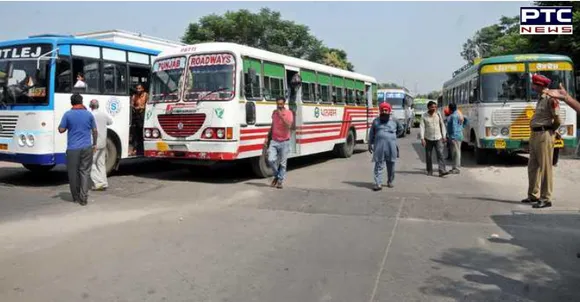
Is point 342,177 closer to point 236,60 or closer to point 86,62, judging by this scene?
point 236,60

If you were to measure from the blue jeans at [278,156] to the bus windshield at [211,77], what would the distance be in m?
1.30

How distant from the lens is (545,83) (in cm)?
766

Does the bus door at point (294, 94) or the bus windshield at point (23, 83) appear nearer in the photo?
the bus windshield at point (23, 83)

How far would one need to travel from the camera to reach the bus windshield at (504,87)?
43.5ft

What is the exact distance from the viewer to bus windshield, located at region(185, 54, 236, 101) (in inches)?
401

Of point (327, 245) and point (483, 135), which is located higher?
point (483, 135)

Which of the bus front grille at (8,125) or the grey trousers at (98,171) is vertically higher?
the bus front grille at (8,125)

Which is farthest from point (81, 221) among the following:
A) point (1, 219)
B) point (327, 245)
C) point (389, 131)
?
point (389, 131)

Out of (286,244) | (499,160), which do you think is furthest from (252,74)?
(499,160)

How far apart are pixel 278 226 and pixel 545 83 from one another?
449 centimetres

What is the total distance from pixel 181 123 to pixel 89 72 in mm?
2188

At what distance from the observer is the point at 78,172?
328 inches

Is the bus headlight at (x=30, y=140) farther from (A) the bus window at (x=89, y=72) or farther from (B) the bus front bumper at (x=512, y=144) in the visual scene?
(B) the bus front bumper at (x=512, y=144)

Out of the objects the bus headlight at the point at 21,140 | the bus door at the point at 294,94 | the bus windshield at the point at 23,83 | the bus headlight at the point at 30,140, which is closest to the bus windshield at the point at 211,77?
the bus door at the point at 294,94
